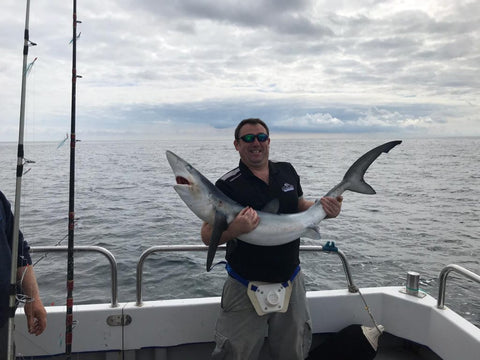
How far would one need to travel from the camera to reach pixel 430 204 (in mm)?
17719

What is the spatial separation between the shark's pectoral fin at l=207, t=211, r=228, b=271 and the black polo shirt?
332 millimetres

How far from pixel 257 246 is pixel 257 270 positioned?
21cm

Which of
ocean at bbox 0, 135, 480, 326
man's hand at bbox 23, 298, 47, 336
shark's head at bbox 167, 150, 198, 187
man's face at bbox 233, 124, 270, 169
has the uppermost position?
man's face at bbox 233, 124, 270, 169

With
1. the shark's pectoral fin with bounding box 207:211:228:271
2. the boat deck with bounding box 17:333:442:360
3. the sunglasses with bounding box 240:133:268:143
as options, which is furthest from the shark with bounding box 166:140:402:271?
the boat deck with bounding box 17:333:442:360

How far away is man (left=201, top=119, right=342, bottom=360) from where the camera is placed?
298cm

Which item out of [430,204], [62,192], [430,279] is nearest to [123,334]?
[430,279]

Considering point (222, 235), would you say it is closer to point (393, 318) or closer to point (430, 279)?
point (393, 318)

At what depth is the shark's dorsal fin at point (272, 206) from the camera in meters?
2.96

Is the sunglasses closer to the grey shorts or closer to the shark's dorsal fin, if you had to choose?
the shark's dorsal fin

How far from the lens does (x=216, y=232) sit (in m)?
2.68

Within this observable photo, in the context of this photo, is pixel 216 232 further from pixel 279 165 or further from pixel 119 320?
pixel 119 320

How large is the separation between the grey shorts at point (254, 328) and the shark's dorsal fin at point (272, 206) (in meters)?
0.67

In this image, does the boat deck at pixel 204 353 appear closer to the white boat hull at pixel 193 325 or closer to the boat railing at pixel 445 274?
the white boat hull at pixel 193 325

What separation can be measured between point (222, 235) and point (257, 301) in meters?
0.64
